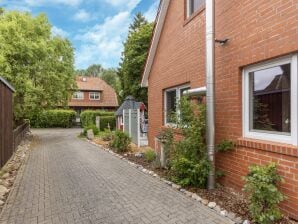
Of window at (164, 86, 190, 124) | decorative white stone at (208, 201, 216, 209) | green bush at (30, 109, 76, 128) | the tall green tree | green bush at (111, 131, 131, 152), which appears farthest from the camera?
green bush at (30, 109, 76, 128)

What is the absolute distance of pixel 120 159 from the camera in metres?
9.72

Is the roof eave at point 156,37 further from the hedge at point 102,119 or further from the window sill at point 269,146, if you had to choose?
the hedge at point 102,119

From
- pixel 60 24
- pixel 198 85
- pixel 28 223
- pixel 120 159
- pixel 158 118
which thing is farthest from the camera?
pixel 60 24

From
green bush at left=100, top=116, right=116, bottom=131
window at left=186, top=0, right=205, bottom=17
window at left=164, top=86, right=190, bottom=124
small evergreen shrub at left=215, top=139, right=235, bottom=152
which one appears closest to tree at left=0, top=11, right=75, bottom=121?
green bush at left=100, top=116, right=116, bottom=131

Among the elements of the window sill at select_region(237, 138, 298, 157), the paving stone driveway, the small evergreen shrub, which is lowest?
the paving stone driveway

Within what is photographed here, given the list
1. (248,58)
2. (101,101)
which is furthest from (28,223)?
(101,101)

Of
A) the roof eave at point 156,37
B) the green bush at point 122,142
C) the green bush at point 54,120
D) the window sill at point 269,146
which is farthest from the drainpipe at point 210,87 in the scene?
the green bush at point 54,120

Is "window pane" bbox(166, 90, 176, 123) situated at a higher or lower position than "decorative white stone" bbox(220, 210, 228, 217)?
higher

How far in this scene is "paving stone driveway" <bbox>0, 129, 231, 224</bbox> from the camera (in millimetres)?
4312

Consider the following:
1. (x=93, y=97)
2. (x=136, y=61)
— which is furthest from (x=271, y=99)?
(x=93, y=97)

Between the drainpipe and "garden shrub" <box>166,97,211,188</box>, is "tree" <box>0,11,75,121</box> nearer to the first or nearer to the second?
"garden shrub" <box>166,97,211,188</box>

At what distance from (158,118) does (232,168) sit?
519 cm

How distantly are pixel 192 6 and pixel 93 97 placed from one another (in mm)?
A: 35032

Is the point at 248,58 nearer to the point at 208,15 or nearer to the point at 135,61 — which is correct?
the point at 208,15
